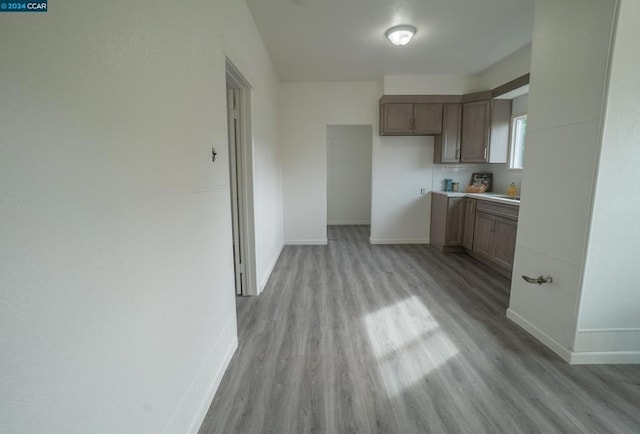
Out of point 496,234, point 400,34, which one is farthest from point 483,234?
point 400,34

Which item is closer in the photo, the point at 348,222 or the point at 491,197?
the point at 491,197

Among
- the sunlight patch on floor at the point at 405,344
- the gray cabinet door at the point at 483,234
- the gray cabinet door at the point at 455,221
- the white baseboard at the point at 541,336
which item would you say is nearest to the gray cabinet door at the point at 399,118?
the gray cabinet door at the point at 455,221

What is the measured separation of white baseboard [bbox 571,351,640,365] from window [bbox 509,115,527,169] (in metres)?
2.88

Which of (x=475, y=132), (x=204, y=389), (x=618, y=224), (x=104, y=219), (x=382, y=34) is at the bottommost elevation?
(x=204, y=389)

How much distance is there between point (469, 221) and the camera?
4172 mm

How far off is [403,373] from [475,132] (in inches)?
153

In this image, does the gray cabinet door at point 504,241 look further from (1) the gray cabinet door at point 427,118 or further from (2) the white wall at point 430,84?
(2) the white wall at point 430,84

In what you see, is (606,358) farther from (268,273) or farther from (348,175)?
(348,175)

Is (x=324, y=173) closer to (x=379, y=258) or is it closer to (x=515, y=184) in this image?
(x=379, y=258)

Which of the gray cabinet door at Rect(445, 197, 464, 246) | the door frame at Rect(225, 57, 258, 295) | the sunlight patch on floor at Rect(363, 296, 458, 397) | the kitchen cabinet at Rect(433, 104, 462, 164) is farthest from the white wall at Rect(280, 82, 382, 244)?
the sunlight patch on floor at Rect(363, 296, 458, 397)

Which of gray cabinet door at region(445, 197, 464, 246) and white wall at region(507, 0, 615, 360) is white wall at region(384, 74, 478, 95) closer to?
gray cabinet door at region(445, 197, 464, 246)

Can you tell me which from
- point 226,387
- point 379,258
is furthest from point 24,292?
point 379,258

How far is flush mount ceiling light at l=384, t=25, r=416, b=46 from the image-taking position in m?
2.99

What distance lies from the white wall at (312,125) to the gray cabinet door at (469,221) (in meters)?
1.71
